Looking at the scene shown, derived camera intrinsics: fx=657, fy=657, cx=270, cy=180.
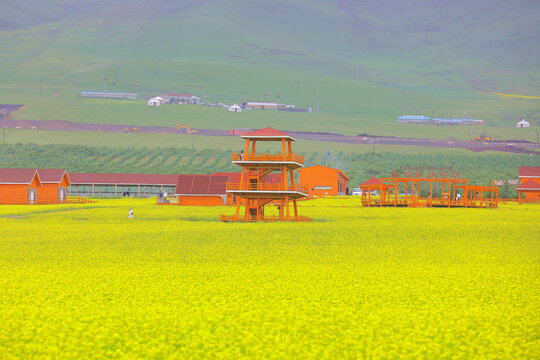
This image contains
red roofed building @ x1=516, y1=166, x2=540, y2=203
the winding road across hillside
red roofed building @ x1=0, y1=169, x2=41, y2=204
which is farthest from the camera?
the winding road across hillside

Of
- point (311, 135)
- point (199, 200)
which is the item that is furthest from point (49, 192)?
point (311, 135)

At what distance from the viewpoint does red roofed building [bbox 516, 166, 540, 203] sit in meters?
89.9

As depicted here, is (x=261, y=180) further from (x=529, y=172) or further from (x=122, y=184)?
(x=529, y=172)

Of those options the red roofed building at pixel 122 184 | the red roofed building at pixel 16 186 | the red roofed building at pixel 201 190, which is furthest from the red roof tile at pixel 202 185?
the red roofed building at pixel 122 184

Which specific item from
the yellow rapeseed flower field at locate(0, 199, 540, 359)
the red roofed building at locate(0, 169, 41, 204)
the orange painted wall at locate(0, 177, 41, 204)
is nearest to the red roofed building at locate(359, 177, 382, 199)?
the red roofed building at locate(0, 169, 41, 204)

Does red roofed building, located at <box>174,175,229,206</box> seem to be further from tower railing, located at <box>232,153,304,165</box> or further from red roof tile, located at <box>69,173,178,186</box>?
tower railing, located at <box>232,153,304,165</box>

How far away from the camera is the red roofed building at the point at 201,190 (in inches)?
3086

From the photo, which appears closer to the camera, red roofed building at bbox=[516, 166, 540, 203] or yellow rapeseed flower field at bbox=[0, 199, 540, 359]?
yellow rapeseed flower field at bbox=[0, 199, 540, 359]

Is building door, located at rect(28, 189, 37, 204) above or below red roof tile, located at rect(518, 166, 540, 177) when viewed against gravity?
below

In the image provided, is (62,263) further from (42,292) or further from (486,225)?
(486,225)

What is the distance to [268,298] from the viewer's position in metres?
18.8

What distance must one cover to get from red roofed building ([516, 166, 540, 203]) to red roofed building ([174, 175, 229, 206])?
4014 centimetres

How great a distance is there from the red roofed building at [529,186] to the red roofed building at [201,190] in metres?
40.1

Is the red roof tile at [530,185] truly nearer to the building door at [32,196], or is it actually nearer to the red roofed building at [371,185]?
the red roofed building at [371,185]
